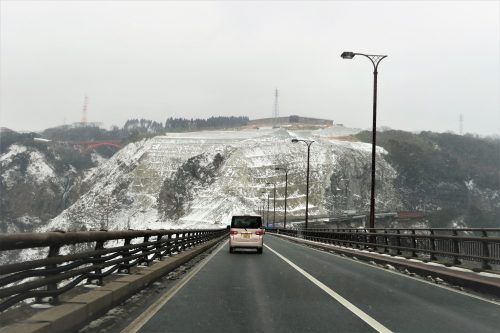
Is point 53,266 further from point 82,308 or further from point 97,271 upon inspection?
point 97,271

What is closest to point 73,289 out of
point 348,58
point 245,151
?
point 348,58

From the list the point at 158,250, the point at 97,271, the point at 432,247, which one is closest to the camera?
the point at 97,271

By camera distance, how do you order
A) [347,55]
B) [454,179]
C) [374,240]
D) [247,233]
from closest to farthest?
[374,240]
[247,233]
[347,55]
[454,179]

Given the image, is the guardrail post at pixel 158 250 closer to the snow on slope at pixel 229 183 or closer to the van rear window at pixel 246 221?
the van rear window at pixel 246 221

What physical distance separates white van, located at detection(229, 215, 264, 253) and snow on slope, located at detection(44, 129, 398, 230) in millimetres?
119589

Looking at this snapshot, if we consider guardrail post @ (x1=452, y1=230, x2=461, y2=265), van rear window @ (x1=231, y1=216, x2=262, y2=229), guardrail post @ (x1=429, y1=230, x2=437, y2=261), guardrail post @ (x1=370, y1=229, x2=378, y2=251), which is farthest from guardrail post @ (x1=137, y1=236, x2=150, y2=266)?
van rear window @ (x1=231, y1=216, x2=262, y2=229)

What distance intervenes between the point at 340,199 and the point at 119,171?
79323 millimetres

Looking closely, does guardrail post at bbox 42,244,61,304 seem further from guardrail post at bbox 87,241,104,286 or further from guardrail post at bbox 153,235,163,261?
guardrail post at bbox 153,235,163,261

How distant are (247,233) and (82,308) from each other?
836 inches

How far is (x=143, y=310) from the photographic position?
9.28m

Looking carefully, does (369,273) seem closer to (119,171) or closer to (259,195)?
(259,195)

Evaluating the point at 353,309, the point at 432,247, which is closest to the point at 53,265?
the point at 353,309

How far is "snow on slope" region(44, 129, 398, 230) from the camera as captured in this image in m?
162

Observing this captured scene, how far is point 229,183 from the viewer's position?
569 ft
